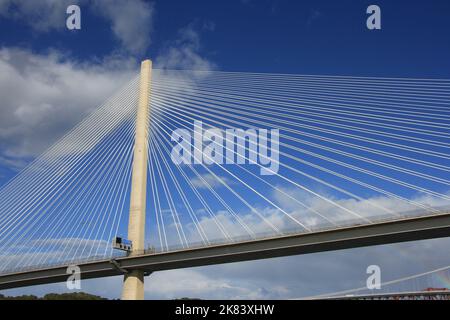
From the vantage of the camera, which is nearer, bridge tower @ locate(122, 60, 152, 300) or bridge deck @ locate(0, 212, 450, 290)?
bridge deck @ locate(0, 212, 450, 290)

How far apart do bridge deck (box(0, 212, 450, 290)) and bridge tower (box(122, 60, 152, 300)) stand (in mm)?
2256

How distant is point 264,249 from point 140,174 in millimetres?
14694

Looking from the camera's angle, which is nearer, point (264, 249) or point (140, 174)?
point (264, 249)

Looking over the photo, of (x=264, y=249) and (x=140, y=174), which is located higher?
(x=140, y=174)

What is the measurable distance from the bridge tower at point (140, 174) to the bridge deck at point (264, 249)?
2256 mm

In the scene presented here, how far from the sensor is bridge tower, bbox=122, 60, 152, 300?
159 ft

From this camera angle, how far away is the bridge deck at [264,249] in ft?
121

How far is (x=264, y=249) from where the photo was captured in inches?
1720

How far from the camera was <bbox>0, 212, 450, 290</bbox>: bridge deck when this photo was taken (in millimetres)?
36844

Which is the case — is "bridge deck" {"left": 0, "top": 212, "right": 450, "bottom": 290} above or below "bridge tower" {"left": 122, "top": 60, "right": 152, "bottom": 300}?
below
